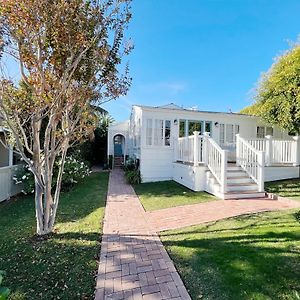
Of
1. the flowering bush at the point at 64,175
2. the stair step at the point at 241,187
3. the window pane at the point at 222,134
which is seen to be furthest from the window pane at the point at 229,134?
the flowering bush at the point at 64,175

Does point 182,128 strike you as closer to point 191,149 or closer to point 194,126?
point 194,126

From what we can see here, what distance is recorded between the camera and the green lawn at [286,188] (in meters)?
8.86

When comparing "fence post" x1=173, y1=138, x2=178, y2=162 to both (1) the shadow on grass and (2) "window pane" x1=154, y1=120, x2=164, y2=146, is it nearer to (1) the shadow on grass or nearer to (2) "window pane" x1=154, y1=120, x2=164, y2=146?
(2) "window pane" x1=154, y1=120, x2=164, y2=146

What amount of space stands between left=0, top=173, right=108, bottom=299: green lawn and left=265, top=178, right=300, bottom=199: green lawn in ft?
22.2

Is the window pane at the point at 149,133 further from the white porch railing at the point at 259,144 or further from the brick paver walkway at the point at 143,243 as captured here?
the white porch railing at the point at 259,144

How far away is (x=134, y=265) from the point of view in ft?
12.1

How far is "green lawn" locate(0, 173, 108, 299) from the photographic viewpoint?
3066 mm

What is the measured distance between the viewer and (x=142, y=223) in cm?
590

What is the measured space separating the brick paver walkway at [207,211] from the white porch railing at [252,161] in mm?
1121

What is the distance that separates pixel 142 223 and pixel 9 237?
2.93 metres

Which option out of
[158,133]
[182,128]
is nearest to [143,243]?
[158,133]

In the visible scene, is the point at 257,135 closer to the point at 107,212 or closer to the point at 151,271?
the point at 107,212

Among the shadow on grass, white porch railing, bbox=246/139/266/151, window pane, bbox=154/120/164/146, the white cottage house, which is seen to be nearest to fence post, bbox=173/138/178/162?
the white cottage house

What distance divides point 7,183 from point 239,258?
8.90 meters
